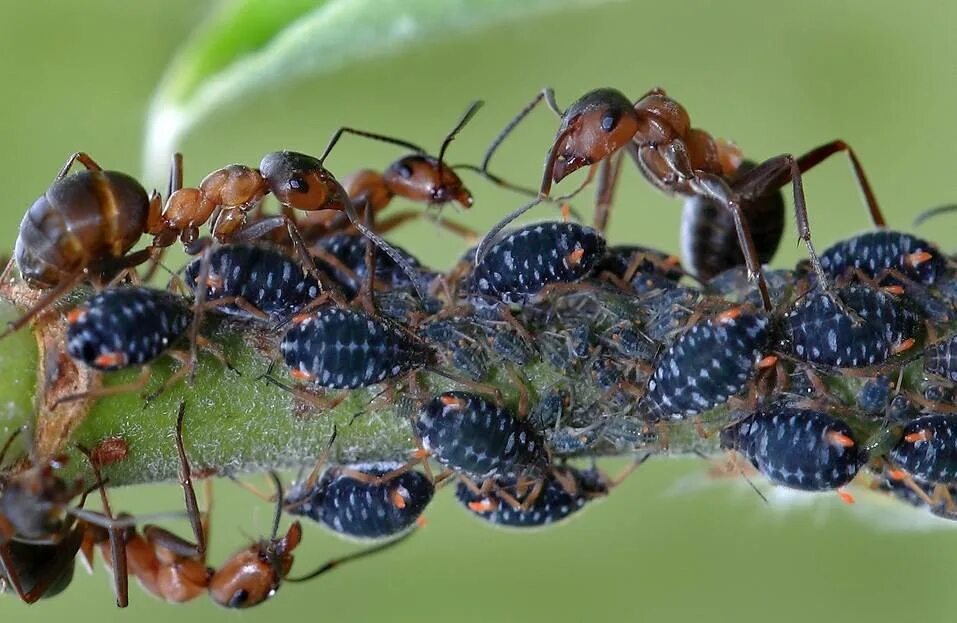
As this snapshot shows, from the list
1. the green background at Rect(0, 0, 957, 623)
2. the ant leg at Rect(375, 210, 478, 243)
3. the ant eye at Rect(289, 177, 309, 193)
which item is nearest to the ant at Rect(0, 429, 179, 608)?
the ant eye at Rect(289, 177, 309, 193)

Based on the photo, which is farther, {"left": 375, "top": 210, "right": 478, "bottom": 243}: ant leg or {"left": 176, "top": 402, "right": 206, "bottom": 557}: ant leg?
{"left": 375, "top": 210, "right": 478, "bottom": 243}: ant leg

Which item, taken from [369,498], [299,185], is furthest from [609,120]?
[369,498]

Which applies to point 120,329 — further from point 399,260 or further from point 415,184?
point 415,184

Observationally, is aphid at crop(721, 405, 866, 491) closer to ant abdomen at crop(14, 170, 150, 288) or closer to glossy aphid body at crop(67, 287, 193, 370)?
glossy aphid body at crop(67, 287, 193, 370)

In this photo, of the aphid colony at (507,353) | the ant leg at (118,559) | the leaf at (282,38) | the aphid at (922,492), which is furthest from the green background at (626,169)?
the leaf at (282,38)

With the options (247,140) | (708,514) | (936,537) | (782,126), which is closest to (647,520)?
(708,514)

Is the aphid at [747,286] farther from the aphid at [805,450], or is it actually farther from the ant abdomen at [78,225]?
the ant abdomen at [78,225]

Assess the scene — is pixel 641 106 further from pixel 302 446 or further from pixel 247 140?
pixel 247 140
